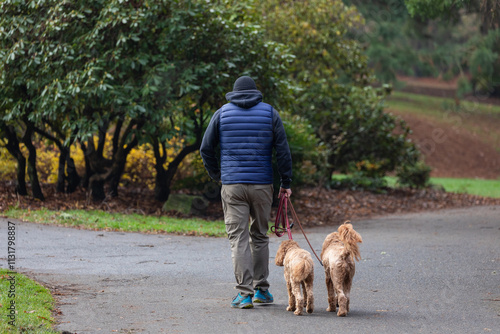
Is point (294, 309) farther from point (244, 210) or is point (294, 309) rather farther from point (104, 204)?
point (104, 204)

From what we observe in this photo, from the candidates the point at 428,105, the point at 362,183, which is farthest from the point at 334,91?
the point at 428,105

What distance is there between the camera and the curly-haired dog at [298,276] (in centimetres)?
566

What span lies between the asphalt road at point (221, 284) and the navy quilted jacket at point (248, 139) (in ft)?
4.41

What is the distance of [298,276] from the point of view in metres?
5.66

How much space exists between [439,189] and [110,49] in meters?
14.5

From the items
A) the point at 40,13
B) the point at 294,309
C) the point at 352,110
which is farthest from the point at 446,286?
the point at 352,110

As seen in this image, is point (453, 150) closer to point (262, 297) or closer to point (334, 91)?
point (334, 91)

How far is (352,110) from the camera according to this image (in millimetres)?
20531

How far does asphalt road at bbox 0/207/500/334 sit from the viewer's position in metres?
5.54

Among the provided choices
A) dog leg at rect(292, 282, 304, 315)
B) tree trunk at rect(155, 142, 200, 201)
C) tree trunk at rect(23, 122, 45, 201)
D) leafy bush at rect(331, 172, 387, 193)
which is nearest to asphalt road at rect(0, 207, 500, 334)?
dog leg at rect(292, 282, 304, 315)

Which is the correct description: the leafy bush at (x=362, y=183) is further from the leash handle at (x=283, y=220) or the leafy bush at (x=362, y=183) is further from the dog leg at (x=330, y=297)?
the dog leg at (x=330, y=297)

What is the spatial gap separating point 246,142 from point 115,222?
6.42 meters

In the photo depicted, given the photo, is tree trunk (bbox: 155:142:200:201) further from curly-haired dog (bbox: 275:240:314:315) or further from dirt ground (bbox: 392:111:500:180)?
dirt ground (bbox: 392:111:500:180)

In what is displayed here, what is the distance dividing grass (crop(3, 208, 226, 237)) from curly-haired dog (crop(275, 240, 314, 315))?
18.6 ft
